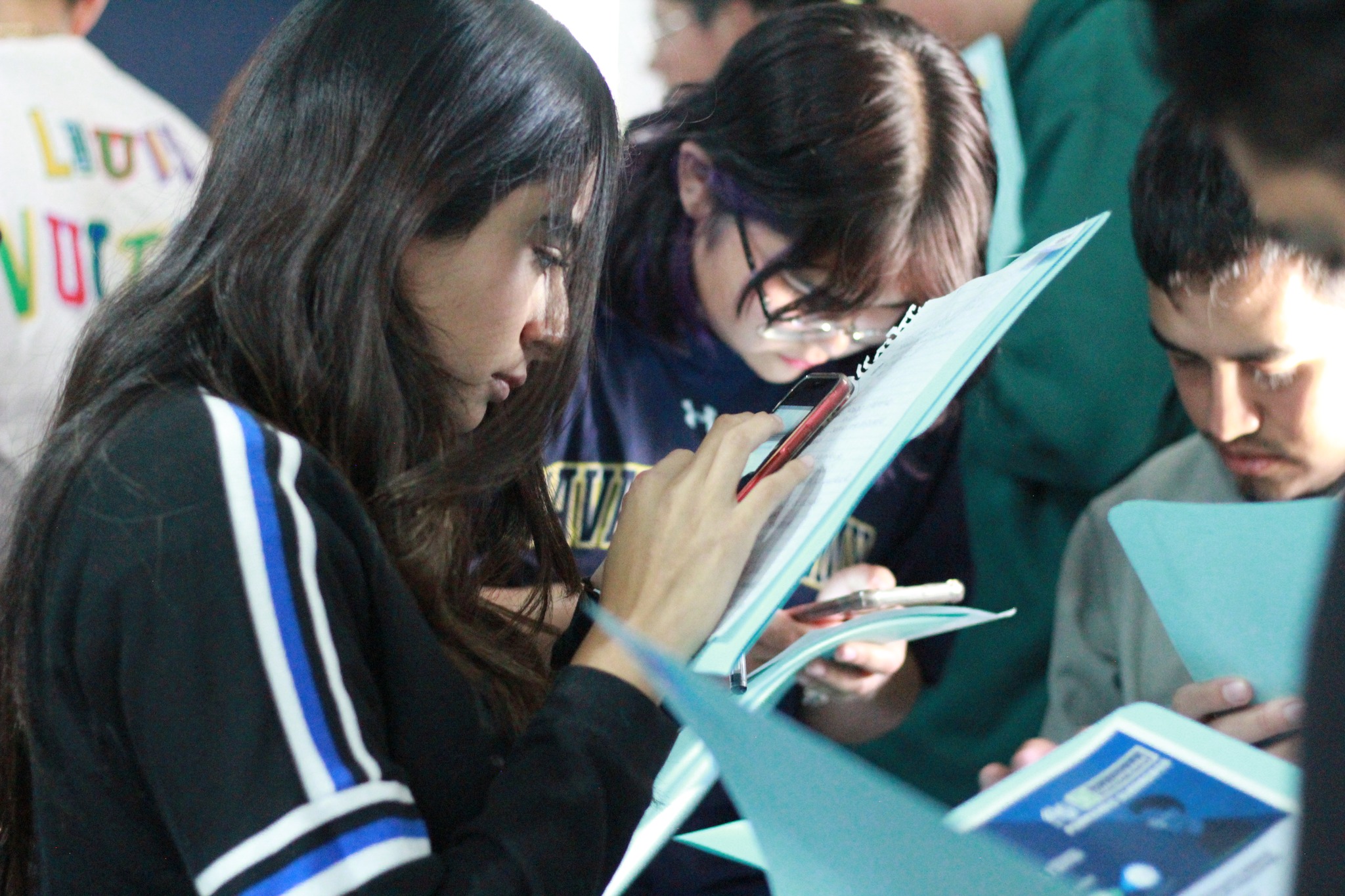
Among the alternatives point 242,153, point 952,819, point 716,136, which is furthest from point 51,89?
point 952,819

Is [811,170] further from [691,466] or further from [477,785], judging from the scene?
[477,785]

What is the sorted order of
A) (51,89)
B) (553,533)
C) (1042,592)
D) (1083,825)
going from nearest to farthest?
1. (1083,825)
2. (553,533)
3. (51,89)
4. (1042,592)

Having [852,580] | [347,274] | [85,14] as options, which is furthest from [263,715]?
[85,14]

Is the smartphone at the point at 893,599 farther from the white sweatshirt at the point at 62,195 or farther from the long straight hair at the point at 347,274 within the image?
the white sweatshirt at the point at 62,195

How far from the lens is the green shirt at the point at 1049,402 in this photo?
1415 millimetres

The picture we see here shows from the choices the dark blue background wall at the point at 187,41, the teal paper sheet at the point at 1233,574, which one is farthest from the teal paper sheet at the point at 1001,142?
the dark blue background wall at the point at 187,41

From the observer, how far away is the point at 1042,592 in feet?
5.03

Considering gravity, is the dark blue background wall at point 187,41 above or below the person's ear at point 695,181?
above

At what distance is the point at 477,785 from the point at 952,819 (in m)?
0.24

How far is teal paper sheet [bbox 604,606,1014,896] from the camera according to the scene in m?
0.66

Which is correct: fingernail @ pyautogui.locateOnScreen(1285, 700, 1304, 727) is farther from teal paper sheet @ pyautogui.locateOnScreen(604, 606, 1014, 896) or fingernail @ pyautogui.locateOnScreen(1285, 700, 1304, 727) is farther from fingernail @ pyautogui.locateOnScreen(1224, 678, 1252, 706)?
teal paper sheet @ pyautogui.locateOnScreen(604, 606, 1014, 896)

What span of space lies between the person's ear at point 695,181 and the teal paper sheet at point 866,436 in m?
0.60

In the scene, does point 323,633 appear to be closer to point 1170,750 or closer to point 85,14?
point 1170,750

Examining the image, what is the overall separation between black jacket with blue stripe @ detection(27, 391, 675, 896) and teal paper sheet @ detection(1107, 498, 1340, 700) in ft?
1.11
